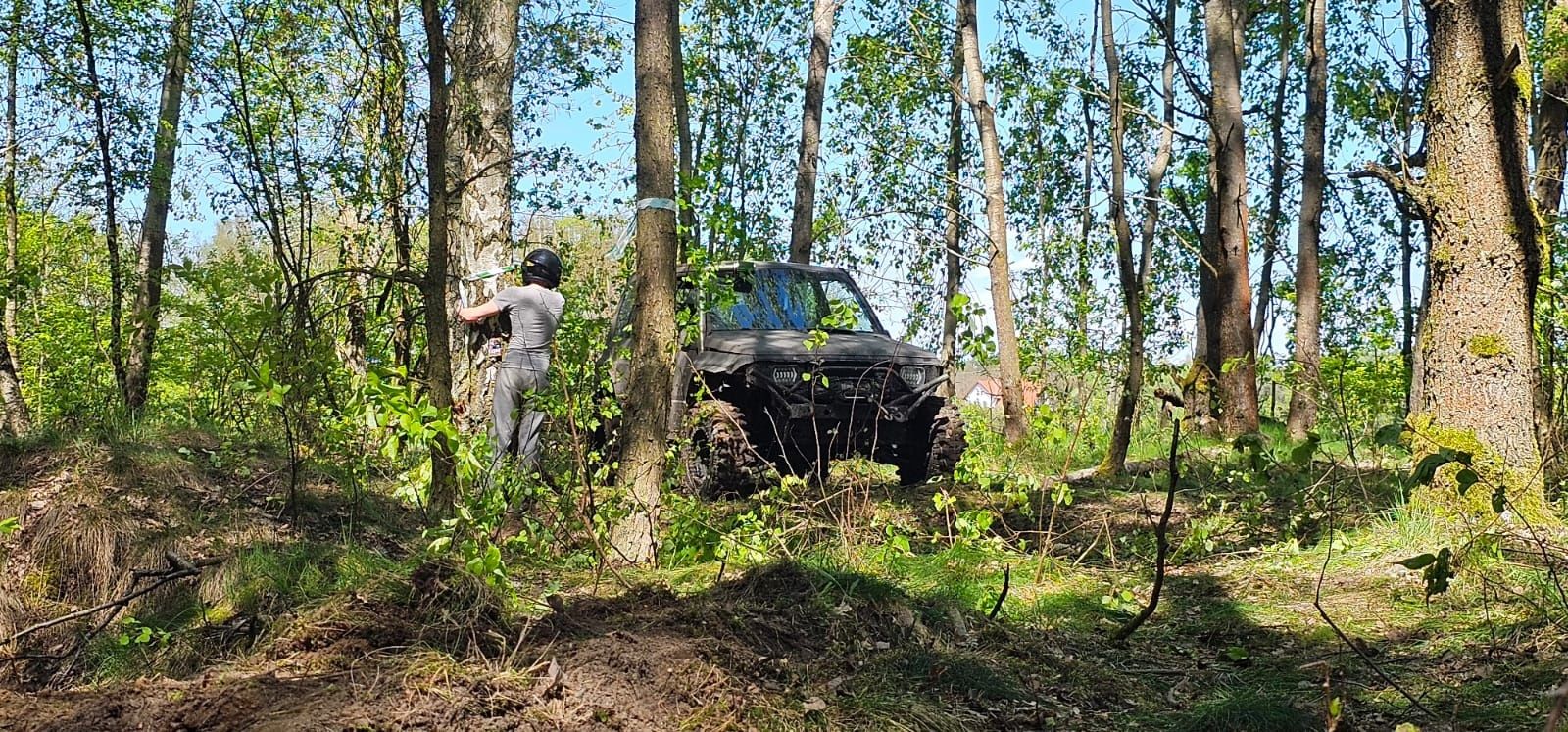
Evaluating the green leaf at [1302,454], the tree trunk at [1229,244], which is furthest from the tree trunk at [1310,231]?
the green leaf at [1302,454]

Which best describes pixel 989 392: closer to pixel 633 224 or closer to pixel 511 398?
pixel 633 224

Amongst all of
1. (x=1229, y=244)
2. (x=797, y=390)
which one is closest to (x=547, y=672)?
(x=797, y=390)

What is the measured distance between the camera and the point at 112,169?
41.9 feet

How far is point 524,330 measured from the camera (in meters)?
7.12

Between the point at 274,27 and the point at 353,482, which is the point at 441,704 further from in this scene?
the point at 274,27

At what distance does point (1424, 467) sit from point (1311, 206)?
12.6 m

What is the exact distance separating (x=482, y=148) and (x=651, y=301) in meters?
4.62

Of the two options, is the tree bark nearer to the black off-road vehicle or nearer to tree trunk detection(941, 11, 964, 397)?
the black off-road vehicle

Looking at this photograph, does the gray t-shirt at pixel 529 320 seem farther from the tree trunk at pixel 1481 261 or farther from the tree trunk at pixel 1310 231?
the tree trunk at pixel 1310 231

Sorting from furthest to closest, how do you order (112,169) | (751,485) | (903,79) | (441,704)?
1. (903,79)
2. (112,169)
3. (751,485)
4. (441,704)

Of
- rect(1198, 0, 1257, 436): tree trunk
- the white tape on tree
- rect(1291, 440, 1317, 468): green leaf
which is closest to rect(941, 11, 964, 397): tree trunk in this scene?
rect(1198, 0, 1257, 436): tree trunk

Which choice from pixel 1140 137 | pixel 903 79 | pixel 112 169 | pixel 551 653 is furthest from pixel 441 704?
pixel 1140 137

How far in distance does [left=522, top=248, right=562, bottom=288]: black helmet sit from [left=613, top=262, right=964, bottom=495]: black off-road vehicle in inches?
24.7

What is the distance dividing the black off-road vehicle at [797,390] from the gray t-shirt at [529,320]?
609 mm
